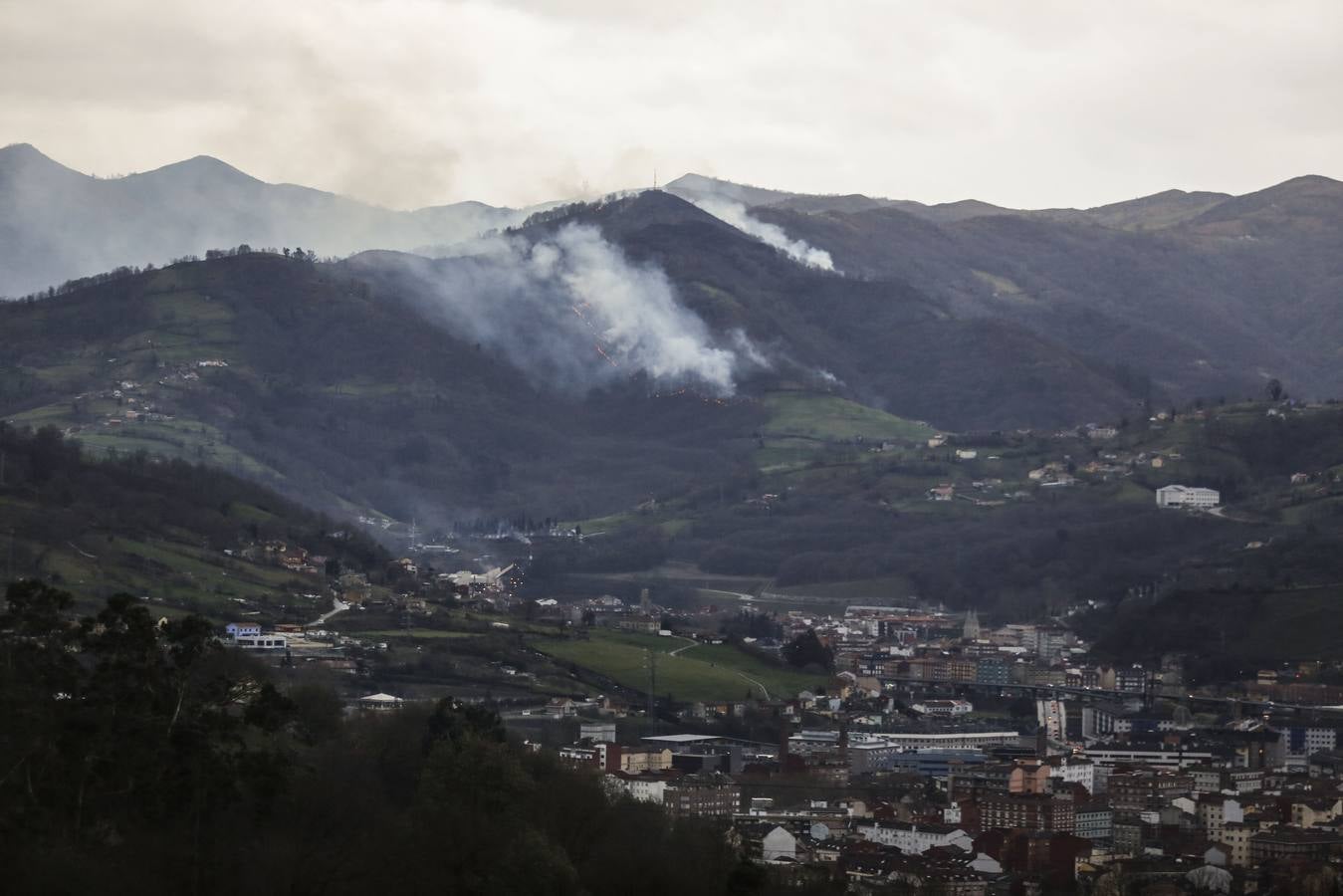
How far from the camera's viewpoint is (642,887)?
39844 millimetres

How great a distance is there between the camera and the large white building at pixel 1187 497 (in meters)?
138

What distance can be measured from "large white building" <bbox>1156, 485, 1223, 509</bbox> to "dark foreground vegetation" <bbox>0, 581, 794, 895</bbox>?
96.9 metres

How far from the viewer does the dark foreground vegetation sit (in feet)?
117

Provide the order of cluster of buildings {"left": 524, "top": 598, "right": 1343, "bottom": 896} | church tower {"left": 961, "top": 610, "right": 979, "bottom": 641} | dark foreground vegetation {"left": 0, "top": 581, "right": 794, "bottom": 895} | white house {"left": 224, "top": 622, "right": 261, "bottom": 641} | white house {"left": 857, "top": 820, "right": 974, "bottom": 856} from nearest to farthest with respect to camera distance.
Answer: dark foreground vegetation {"left": 0, "top": 581, "right": 794, "bottom": 895} → cluster of buildings {"left": 524, "top": 598, "right": 1343, "bottom": 896} → white house {"left": 857, "top": 820, "right": 974, "bottom": 856} → white house {"left": 224, "top": 622, "right": 261, "bottom": 641} → church tower {"left": 961, "top": 610, "right": 979, "bottom": 641}

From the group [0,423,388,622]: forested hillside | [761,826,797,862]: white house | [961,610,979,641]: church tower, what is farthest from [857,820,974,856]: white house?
[961,610,979,641]: church tower

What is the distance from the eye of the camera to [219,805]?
1507 inches

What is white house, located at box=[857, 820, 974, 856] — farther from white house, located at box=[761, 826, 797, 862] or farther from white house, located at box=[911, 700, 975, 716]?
white house, located at box=[911, 700, 975, 716]

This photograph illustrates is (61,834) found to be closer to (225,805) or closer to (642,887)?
(225,805)

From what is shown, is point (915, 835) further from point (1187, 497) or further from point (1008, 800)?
point (1187, 497)

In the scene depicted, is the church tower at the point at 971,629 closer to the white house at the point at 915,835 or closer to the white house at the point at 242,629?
the white house at the point at 242,629

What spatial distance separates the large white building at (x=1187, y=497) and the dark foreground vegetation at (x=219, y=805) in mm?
96926

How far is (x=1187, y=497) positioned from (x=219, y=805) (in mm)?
106040

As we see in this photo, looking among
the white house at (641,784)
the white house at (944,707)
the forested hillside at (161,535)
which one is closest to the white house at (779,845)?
the white house at (641,784)

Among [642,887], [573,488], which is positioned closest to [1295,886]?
[642,887]
